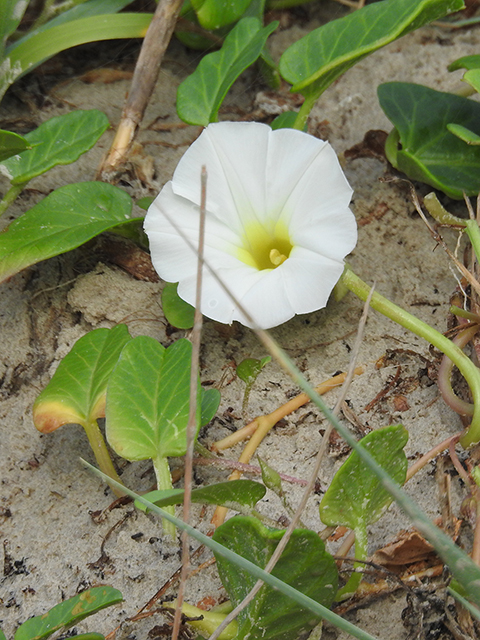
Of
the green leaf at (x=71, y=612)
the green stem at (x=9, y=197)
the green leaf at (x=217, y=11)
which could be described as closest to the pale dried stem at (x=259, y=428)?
the green leaf at (x=71, y=612)

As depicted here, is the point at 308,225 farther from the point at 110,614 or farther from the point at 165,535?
the point at 110,614

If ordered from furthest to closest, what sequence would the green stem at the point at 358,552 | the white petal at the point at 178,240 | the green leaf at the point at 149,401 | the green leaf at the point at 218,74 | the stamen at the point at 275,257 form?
the green leaf at the point at 218,74 < the stamen at the point at 275,257 < the white petal at the point at 178,240 < the green leaf at the point at 149,401 < the green stem at the point at 358,552

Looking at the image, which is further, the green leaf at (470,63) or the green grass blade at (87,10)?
the green grass blade at (87,10)

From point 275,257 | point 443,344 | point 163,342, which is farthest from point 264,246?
point 443,344

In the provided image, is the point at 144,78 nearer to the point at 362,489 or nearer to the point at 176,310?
the point at 176,310

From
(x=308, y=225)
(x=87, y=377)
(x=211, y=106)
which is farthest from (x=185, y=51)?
(x=87, y=377)

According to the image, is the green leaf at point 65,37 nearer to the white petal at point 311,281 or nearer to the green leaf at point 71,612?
the white petal at point 311,281
